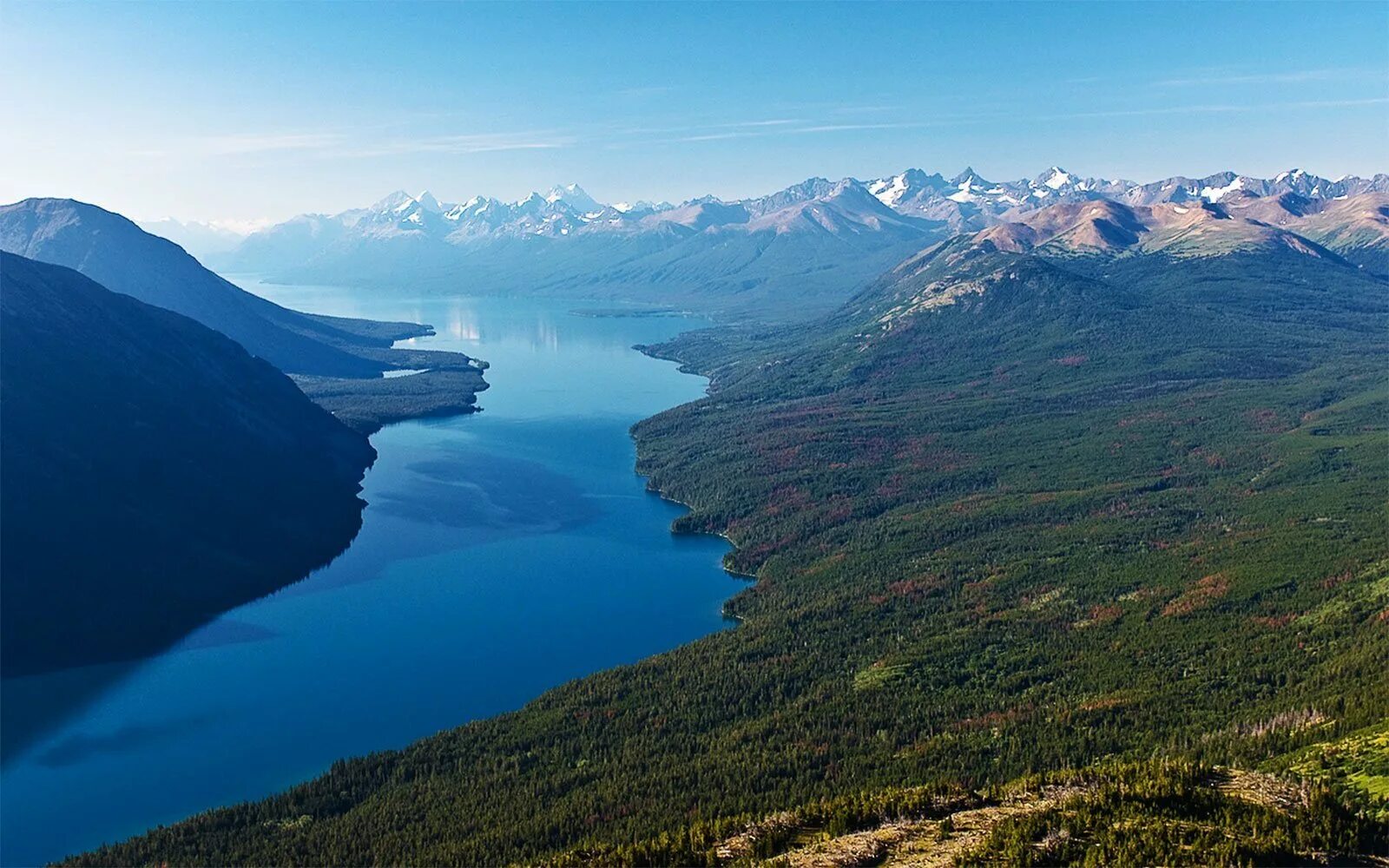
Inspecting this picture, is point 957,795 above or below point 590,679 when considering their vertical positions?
above

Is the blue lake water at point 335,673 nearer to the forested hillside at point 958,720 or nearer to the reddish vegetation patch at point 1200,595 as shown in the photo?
the forested hillside at point 958,720

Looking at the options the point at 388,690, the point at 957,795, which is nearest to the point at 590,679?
the point at 388,690

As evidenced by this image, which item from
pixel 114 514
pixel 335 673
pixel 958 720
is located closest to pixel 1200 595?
pixel 958 720

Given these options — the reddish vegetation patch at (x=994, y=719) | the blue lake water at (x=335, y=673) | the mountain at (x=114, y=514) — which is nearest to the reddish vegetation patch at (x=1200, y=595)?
the reddish vegetation patch at (x=994, y=719)

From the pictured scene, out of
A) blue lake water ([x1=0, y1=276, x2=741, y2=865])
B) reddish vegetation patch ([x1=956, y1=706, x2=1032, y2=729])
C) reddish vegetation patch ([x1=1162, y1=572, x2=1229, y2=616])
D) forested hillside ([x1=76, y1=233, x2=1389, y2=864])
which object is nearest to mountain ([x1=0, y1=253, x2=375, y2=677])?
blue lake water ([x1=0, y1=276, x2=741, y2=865])

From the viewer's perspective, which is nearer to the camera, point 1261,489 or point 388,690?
point 388,690

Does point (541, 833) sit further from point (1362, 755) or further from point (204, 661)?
point (204, 661)
